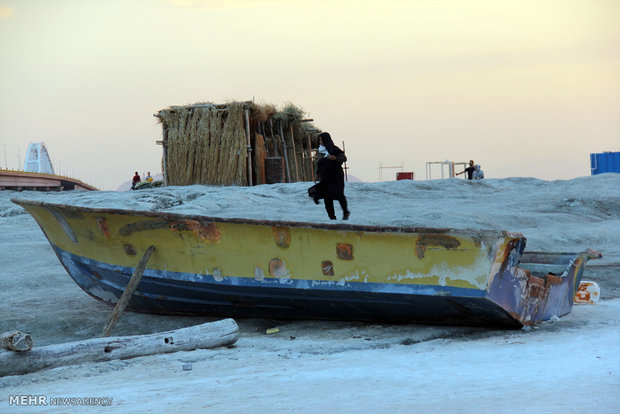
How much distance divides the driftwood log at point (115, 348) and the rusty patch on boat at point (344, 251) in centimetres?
84

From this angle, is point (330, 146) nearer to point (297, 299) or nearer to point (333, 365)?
point (297, 299)

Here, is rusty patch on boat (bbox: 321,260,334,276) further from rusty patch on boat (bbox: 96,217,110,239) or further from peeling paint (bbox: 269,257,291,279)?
rusty patch on boat (bbox: 96,217,110,239)

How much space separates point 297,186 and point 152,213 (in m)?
10.3

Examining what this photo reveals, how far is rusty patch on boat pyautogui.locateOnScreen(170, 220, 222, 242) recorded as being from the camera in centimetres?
471

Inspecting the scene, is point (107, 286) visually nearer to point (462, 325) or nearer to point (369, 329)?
point (369, 329)

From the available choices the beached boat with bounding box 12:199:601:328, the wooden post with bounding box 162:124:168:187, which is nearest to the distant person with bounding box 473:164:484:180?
the wooden post with bounding box 162:124:168:187

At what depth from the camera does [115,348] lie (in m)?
3.78

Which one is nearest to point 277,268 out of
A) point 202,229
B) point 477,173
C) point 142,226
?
point 202,229

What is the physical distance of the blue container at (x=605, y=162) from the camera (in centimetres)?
2522

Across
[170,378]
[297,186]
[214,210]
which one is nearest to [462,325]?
[170,378]

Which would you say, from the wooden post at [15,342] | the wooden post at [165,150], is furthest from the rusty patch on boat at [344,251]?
the wooden post at [165,150]

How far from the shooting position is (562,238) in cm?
973

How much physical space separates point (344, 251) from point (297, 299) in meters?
0.54

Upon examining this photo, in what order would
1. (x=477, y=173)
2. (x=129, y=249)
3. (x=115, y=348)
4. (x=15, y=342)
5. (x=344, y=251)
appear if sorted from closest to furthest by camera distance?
(x=15, y=342) < (x=115, y=348) < (x=344, y=251) < (x=129, y=249) < (x=477, y=173)
